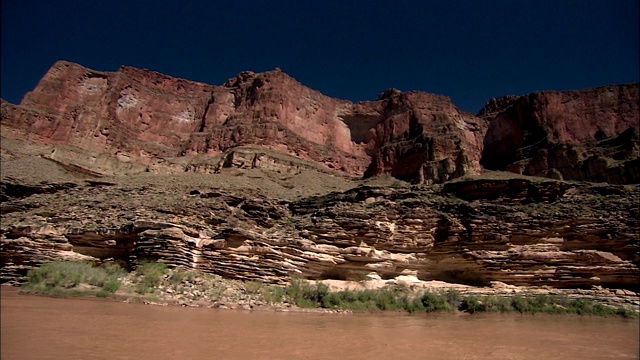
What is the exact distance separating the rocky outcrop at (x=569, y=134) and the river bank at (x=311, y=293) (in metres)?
24.4

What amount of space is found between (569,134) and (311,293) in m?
53.8

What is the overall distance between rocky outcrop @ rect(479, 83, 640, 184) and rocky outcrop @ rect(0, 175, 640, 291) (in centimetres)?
1805

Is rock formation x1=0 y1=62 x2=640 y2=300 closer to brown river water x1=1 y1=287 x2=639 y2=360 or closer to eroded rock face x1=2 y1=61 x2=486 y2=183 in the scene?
eroded rock face x1=2 y1=61 x2=486 y2=183

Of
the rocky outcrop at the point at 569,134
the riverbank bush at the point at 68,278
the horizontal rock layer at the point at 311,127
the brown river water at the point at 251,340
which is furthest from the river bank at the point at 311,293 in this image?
the rocky outcrop at the point at 569,134

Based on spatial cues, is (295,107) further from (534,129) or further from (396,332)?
(396,332)

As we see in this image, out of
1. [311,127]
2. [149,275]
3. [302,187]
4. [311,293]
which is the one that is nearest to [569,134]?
[311,127]

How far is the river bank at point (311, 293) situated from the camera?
1227 centimetres

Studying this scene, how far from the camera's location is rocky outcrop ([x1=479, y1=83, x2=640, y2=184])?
121 ft

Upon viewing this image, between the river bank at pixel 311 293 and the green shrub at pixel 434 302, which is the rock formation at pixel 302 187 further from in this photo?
the green shrub at pixel 434 302

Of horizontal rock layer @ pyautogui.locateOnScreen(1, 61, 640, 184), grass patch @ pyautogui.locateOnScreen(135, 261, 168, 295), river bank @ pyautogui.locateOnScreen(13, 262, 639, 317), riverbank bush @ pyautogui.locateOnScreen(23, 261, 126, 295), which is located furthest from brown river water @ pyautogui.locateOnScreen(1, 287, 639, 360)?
horizontal rock layer @ pyautogui.locateOnScreen(1, 61, 640, 184)

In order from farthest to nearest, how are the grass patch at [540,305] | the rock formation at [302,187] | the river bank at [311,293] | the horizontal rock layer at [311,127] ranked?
the horizontal rock layer at [311,127] → the rock formation at [302,187] → the grass patch at [540,305] → the river bank at [311,293]

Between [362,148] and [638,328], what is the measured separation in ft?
163

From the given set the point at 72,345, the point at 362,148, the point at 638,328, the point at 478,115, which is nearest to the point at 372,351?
A: the point at 72,345

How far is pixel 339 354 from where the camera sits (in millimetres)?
5676
